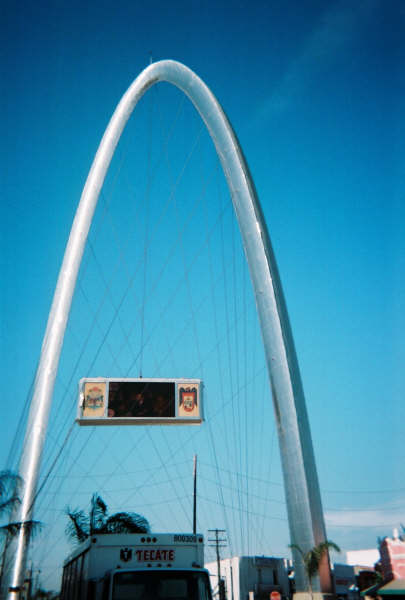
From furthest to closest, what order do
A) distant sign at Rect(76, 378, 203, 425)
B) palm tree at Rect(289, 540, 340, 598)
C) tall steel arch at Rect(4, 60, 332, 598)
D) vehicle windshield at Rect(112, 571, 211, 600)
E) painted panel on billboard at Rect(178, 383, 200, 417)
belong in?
1. tall steel arch at Rect(4, 60, 332, 598)
2. palm tree at Rect(289, 540, 340, 598)
3. painted panel on billboard at Rect(178, 383, 200, 417)
4. distant sign at Rect(76, 378, 203, 425)
5. vehicle windshield at Rect(112, 571, 211, 600)

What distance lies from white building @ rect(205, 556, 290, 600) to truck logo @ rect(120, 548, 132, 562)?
56677 millimetres

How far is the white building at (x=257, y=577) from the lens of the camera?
208 ft

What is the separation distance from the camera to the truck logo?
37.5 ft

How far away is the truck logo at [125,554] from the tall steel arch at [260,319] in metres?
14.4

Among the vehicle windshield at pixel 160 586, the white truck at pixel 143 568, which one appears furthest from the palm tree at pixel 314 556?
the vehicle windshield at pixel 160 586

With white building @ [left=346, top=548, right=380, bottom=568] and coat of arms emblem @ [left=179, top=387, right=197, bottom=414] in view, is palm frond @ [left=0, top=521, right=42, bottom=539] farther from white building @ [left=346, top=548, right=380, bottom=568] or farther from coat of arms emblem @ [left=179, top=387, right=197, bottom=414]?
white building @ [left=346, top=548, right=380, bottom=568]

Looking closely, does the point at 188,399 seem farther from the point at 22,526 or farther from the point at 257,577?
the point at 257,577

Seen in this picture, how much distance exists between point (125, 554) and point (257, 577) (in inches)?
2450

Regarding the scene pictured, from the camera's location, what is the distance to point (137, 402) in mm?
22078

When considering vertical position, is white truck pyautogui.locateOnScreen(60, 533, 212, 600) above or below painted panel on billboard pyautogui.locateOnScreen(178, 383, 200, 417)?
below

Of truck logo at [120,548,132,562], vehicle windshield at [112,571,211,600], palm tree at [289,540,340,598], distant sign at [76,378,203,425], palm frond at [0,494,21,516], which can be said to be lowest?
vehicle windshield at [112,571,211,600]

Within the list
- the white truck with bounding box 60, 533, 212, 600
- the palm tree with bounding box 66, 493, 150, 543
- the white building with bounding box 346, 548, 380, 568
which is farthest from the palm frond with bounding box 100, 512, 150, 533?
the white building with bounding box 346, 548, 380, 568

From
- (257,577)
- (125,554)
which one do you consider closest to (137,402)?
(125,554)

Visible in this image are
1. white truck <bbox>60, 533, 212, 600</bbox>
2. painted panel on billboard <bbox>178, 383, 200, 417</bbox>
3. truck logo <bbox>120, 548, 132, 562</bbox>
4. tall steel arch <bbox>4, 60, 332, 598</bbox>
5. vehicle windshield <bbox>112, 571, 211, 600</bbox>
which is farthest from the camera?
tall steel arch <bbox>4, 60, 332, 598</bbox>
